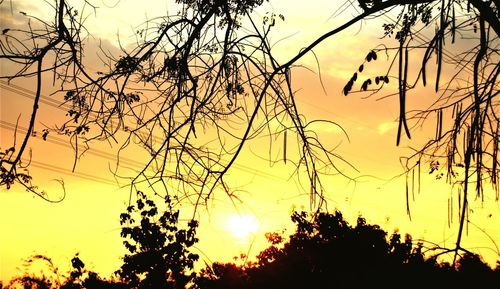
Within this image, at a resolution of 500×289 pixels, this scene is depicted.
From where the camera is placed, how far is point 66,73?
3.80 m

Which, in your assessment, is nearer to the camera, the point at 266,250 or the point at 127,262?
the point at 127,262

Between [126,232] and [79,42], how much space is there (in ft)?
68.9

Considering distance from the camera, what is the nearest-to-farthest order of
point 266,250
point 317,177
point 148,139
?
1. point 317,177
2. point 148,139
3. point 266,250

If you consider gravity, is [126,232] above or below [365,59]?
above

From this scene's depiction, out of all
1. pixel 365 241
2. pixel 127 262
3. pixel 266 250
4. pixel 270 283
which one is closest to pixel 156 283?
pixel 127 262

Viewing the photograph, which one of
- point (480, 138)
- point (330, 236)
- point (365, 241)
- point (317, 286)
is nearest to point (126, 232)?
point (317, 286)

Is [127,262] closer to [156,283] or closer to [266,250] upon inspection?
[156,283]

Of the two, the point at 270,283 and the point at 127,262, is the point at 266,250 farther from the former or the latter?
the point at 127,262

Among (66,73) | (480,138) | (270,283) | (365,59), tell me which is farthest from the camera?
(270,283)

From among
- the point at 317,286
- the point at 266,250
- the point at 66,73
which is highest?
the point at 266,250

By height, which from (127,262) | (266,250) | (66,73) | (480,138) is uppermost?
(266,250)

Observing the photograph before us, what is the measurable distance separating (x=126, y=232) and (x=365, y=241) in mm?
13213

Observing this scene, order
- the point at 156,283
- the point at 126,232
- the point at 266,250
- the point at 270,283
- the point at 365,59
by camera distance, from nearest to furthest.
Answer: the point at 365,59, the point at 126,232, the point at 156,283, the point at 270,283, the point at 266,250

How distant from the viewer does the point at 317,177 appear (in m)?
2.93
